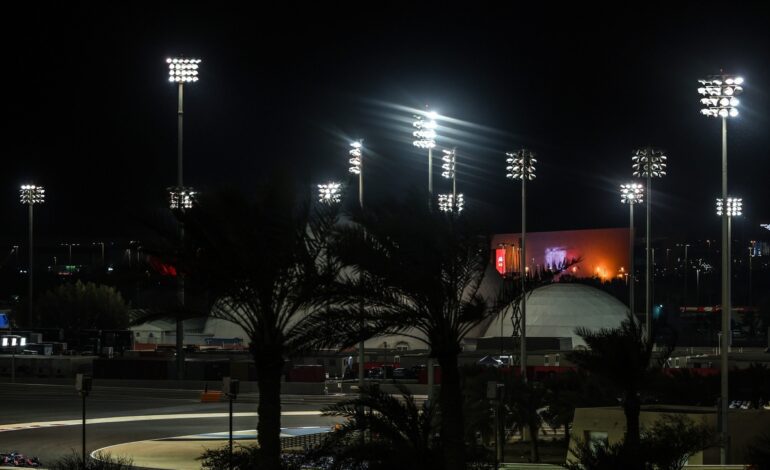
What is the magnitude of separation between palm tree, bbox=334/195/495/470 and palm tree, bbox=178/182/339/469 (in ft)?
2.99

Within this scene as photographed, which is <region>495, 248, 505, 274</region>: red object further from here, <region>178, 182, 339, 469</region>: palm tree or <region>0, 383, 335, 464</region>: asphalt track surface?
<region>178, 182, 339, 469</region>: palm tree

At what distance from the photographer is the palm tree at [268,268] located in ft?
61.3

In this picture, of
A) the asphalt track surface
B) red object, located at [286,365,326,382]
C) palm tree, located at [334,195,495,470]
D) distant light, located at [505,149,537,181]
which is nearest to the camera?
palm tree, located at [334,195,495,470]

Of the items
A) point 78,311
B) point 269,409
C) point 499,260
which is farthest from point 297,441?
point 499,260

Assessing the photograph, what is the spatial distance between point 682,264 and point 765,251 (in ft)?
72.0

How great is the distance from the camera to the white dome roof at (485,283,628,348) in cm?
9794

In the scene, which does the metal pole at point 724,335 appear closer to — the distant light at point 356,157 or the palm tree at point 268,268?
the palm tree at point 268,268

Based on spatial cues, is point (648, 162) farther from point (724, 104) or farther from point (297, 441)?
point (297, 441)

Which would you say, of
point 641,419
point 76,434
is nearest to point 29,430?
point 76,434

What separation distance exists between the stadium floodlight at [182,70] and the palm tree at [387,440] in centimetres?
4157

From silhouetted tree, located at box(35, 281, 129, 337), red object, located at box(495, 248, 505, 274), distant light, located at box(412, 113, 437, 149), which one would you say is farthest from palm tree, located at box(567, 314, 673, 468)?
red object, located at box(495, 248, 505, 274)

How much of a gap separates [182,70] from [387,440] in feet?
139

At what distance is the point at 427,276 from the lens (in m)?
17.4

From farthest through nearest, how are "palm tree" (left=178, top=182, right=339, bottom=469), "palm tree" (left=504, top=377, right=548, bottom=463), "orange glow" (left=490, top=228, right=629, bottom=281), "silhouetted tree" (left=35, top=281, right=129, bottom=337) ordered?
1. "orange glow" (left=490, top=228, right=629, bottom=281)
2. "silhouetted tree" (left=35, top=281, right=129, bottom=337)
3. "palm tree" (left=504, top=377, right=548, bottom=463)
4. "palm tree" (left=178, top=182, right=339, bottom=469)
